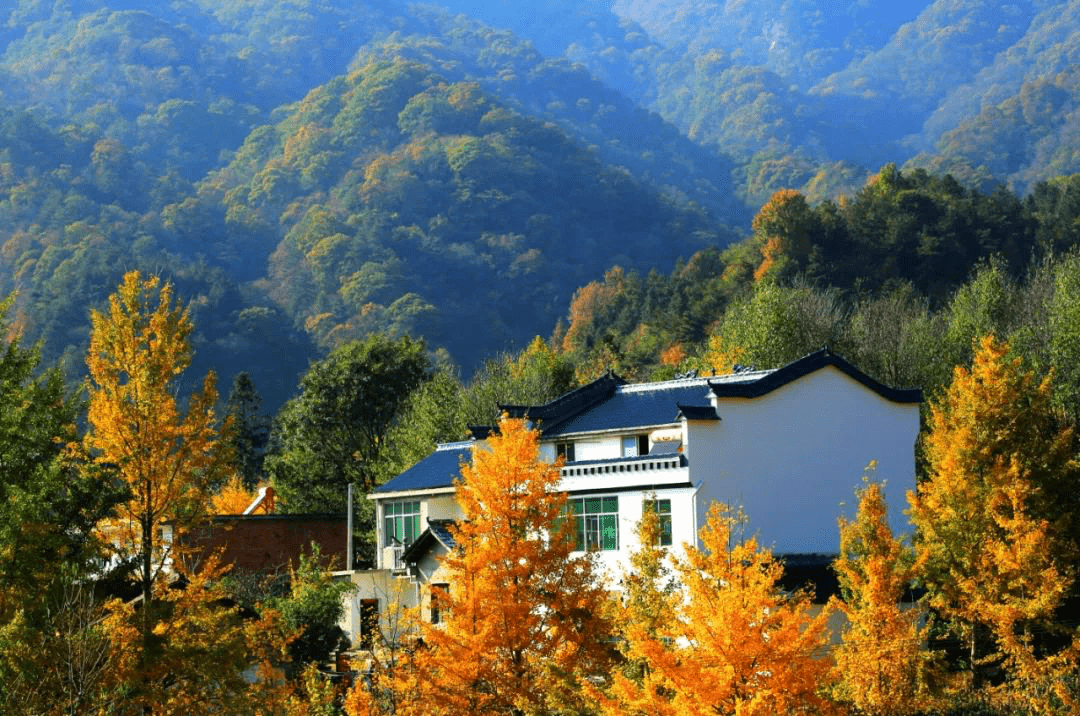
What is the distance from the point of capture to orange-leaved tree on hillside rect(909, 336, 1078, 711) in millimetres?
35656

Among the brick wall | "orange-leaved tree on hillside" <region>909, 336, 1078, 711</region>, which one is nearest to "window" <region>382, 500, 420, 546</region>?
the brick wall

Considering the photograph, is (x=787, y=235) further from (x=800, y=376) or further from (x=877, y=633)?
(x=877, y=633)

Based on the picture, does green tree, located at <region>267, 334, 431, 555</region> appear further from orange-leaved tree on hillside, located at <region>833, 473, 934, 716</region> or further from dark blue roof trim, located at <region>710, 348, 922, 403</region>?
orange-leaved tree on hillside, located at <region>833, 473, 934, 716</region>

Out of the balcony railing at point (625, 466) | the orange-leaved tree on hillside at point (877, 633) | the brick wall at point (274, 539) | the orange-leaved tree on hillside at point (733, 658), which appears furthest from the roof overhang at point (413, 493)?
the orange-leaved tree on hillside at point (733, 658)

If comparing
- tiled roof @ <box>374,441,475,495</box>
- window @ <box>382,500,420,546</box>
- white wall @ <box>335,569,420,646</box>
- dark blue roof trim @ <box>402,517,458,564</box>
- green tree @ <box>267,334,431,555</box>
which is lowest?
white wall @ <box>335,569,420,646</box>

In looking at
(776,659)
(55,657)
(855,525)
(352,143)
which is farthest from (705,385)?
(352,143)

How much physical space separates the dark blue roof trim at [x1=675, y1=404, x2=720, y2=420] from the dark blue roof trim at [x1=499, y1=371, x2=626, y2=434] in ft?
19.4

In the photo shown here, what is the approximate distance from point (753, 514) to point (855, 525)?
740 cm

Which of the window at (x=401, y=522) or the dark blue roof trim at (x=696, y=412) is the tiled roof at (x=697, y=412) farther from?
the window at (x=401, y=522)

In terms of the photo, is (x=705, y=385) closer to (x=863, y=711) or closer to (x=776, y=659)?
(x=863, y=711)

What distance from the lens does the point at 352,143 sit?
584ft

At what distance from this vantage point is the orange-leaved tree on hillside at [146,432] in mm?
30578

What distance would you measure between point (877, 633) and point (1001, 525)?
5.48m

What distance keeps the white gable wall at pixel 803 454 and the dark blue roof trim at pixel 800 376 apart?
0.22m
